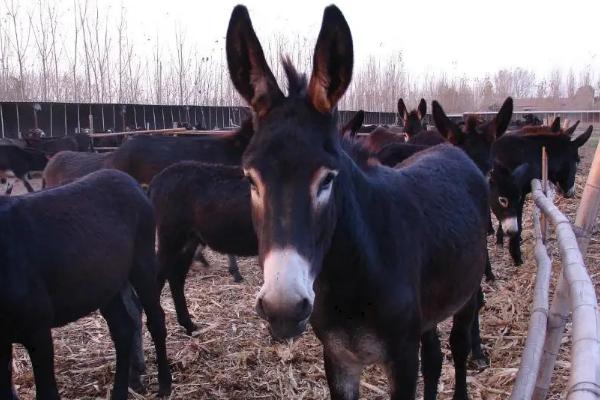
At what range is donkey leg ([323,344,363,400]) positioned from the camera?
8.29 ft

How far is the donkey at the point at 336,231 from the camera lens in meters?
1.69

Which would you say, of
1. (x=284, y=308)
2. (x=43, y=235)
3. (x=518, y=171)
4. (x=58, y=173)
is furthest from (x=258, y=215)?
→ (x=58, y=173)

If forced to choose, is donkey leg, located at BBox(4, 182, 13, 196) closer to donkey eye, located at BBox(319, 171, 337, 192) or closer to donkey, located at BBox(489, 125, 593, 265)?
donkey, located at BBox(489, 125, 593, 265)

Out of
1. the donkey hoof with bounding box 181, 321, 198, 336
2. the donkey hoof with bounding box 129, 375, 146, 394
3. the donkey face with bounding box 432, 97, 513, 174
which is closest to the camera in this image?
the donkey hoof with bounding box 129, 375, 146, 394

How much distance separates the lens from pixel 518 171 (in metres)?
6.97

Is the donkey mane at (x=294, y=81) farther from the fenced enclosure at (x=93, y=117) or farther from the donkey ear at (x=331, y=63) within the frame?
the fenced enclosure at (x=93, y=117)

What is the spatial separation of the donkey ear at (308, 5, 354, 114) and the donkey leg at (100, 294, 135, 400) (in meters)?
2.77

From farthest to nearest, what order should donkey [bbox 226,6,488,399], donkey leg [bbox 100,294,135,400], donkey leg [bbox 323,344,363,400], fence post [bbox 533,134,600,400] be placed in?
1. donkey leg [bbox 100,294,135,400]
2. fence post [bbox 533,134,600,400]
3. donkey leg [bbox 323,344,363,400]
4. donkey [bbox 226,6,488,399]

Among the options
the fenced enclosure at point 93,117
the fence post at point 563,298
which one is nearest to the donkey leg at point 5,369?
the fence post at point 563,298

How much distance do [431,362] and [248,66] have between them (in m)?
2.43

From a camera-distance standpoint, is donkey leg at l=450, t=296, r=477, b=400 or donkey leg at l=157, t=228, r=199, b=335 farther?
donkey leg at l=157, t=228, r=199, b=335

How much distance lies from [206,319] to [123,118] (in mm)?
18570

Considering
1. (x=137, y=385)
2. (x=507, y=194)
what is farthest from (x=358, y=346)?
(x=507, y=194)

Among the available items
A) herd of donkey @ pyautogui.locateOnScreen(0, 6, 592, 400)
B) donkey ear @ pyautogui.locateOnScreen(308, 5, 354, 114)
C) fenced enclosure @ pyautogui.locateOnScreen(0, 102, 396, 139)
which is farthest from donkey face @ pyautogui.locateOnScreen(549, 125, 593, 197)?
fenced enclosure @ pyautogui.locateOnScreen(0, 102, 396, 139)
